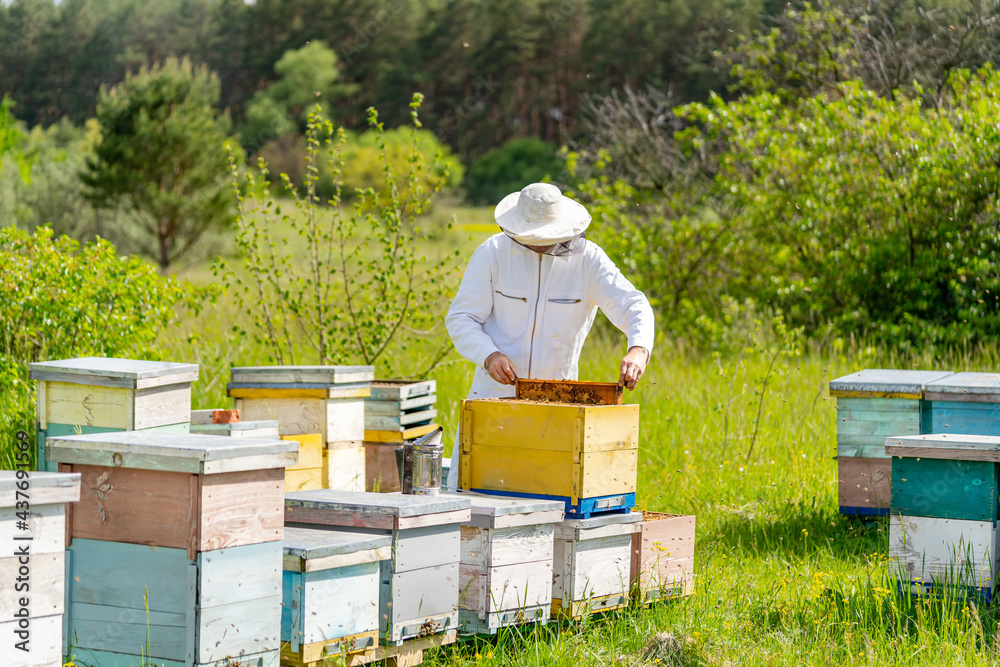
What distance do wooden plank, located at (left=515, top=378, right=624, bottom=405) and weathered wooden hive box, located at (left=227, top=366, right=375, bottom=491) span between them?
1.57 metres

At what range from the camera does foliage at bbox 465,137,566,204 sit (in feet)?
165

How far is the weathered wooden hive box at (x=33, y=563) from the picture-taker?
2588 mm

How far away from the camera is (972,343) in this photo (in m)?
10.5

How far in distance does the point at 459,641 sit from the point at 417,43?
52.4 meters

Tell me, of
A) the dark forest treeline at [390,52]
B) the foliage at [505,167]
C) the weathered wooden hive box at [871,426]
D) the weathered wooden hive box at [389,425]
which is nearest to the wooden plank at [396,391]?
the weathered wooden hive box at [389,425]

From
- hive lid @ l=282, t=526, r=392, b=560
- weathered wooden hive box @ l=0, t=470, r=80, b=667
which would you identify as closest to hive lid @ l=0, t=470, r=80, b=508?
weathered wooden hive box @ l=0, t=470, r=80, b=667

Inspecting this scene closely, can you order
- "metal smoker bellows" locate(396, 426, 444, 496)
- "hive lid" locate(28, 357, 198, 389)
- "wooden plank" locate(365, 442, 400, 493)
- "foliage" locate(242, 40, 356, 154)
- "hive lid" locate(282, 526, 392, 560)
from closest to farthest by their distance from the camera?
"hive lid" locate(282, 526, 392, 560)
"metal smoker bellows" locate(396, 426, 444, 496)
"hive lid" locate(28, 357, 198, 389)
"wooden plank" locate(365, 442, 400, 493)
"foliage" locate(242, 40, 356, 154)

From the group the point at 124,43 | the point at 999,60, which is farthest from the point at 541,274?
the point at 124,43

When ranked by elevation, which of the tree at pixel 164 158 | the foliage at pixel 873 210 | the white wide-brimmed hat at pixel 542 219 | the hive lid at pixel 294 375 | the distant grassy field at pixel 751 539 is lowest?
the distant grassy field at pixel 751 539

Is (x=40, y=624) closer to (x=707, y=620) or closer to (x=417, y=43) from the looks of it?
(x=707, y=620)

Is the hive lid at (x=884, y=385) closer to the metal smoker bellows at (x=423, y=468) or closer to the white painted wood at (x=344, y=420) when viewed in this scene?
the white painted wood at (x=344, y=420)

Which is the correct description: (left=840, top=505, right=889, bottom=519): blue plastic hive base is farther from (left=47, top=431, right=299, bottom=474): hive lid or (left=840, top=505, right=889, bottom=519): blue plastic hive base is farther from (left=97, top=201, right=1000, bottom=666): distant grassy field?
(left=47, top=431, right=299, bottom=474): hive lid

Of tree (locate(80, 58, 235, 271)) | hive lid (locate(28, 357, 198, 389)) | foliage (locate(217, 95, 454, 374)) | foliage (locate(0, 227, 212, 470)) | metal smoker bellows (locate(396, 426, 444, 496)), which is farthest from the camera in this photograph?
tree (locate(80, 58, 235, 271))

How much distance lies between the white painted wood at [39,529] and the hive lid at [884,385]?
4.24 m
